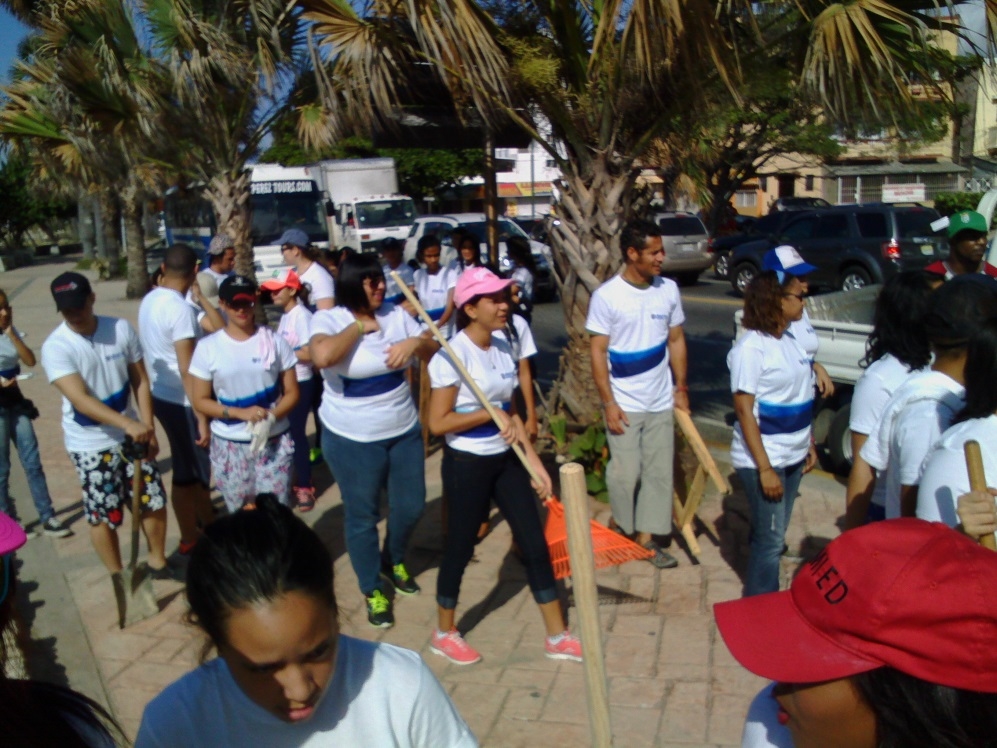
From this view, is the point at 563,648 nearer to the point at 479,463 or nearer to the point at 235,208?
the point at 479,463

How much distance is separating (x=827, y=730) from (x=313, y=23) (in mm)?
6089

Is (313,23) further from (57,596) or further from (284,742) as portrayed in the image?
(284,742)

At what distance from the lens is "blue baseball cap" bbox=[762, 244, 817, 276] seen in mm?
4387

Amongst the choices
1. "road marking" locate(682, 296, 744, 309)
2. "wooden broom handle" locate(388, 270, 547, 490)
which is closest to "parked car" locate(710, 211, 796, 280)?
"road marking" locate(682, 296, 744, 309)

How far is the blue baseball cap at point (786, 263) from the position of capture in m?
4.39

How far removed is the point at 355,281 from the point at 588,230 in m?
2.16

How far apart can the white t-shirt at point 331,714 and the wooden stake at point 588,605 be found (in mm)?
276

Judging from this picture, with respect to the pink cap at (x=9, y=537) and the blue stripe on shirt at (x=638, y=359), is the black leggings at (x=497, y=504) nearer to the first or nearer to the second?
the blue stripe on shirt at (x=638, y=359)

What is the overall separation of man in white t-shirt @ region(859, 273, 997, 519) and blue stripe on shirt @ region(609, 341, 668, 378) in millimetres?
2068

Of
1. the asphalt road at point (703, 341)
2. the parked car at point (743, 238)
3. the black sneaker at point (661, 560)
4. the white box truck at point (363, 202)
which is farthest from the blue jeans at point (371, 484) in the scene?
the white box truck at point (363, 202)

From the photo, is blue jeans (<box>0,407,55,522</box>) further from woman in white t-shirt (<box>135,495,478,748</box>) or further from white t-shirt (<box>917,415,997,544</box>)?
white t-shirt (<box>917,415,997,544</box>)

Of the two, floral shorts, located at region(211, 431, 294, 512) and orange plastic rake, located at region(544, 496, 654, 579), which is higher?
floral shorts, located at region(211, 431, 294, 512)

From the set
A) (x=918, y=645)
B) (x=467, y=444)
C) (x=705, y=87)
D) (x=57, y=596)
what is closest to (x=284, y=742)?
(x=918, y=645)

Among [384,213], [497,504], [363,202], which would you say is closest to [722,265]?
[384,213]
